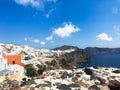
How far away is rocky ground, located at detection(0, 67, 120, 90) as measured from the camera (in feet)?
27.3

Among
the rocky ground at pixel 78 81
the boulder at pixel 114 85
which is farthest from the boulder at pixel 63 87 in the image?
the boulder at pixel 114 85

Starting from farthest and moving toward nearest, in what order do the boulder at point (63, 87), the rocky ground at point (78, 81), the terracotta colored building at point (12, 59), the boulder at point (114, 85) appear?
the terracotta colored building at point (12, 59) → the boulder at point (114, 85) → the rocky ground at point (78, 81) → the boulder at point (63, 87)

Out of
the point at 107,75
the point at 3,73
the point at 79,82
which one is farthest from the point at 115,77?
the point at 3,73

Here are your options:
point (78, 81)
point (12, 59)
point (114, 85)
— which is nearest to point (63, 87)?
point (78, 81)

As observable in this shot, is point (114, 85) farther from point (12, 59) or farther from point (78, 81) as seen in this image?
point (12, 59)

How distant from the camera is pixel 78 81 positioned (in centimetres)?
913

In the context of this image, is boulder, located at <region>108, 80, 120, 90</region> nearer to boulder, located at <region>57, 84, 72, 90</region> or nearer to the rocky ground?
the rocky ground

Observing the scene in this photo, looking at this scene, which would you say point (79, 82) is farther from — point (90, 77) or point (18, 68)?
point (18, 68)

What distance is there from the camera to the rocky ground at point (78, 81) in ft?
27.3

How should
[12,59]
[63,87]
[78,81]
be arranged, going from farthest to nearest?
1. [12,59]
2. [78,81]
3. [63,87]

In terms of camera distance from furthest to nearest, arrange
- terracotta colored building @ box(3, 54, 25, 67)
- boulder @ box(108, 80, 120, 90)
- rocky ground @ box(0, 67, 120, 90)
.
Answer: terracotta colored building @ box(3, 54, 25, 67), boulder @ box(108, 80, 120, 90), rocky ground @ box(0, 67, 120, 90)

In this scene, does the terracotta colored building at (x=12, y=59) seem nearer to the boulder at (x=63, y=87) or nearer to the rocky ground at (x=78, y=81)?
the rocky ground at (x=78, y=81)

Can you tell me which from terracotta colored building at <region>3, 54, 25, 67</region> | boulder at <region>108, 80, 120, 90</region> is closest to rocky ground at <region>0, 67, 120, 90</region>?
boulder at <region>108, 80, 120, 90</region>

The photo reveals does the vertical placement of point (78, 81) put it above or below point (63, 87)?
above
